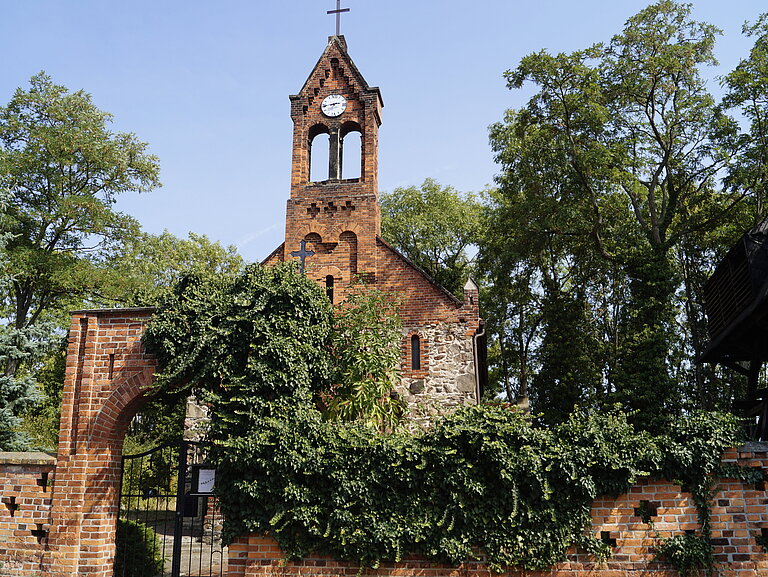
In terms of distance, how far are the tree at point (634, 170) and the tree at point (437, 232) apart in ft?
28.5

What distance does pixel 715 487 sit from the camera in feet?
25.8

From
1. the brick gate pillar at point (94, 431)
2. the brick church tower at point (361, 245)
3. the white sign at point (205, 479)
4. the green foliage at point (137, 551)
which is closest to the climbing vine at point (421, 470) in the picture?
the white sign at point (205, 479)

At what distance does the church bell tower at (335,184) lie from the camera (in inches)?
645

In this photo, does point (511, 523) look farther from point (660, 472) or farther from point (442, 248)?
point (442, 248)

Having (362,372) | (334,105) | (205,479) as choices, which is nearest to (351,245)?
(334,105)

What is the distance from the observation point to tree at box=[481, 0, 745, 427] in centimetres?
2017

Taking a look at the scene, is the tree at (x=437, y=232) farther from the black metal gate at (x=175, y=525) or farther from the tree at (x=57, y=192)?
the black metal gate at (x=175, y=525)

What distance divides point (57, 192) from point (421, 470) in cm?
1986

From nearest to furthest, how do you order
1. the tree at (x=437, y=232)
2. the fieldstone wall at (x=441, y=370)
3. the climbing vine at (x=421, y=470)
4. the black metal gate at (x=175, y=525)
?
1. the climbing vine at (x=421, y=470)
2. the black metal gate at (x=175, y=525)
3. the fieldstone wall at (x=441, y=370)
4. the tree at (x=437, y=232)

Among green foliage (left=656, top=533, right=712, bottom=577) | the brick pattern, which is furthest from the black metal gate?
green foliage (left=656, top=533, right=712, bottom=577)

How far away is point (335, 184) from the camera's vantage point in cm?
1681

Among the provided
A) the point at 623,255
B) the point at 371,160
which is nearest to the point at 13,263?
the point at 371,160

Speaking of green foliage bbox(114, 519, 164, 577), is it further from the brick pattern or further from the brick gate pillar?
the brick pattern

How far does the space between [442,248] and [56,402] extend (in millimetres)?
18631
